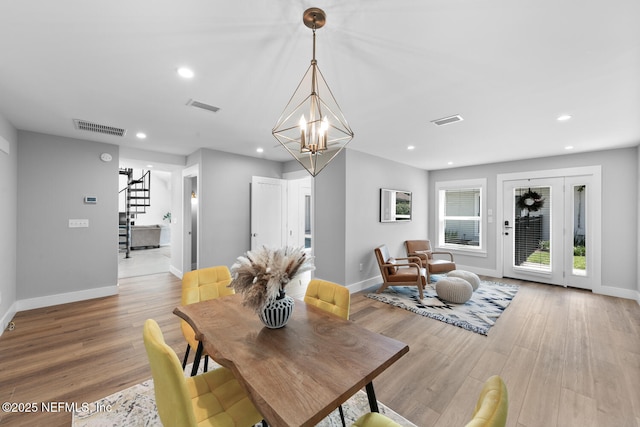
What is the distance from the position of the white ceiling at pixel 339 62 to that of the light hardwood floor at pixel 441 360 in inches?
98.1

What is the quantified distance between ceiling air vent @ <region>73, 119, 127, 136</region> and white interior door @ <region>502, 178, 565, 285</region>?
699cm

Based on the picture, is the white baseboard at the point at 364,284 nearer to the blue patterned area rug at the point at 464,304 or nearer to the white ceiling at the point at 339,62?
the blue patterned area rug at the point at 464,304

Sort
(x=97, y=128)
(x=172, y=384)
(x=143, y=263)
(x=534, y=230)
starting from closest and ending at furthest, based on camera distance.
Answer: (x=172, y=384), (x=97, y=128), (x=534, y=230), (x=143, y=263)

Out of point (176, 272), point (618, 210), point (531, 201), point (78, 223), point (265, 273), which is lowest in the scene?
point (176, 272)

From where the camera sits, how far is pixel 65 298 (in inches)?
154

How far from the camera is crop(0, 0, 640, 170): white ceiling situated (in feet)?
4.90

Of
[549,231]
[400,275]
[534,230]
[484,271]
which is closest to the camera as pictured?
[400,275]

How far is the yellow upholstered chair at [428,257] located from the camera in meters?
5.03

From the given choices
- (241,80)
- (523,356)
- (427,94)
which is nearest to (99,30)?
(241,80)

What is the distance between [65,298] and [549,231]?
8360mm

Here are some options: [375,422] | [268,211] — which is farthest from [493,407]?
[268,211]

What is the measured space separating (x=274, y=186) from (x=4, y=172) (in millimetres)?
3603

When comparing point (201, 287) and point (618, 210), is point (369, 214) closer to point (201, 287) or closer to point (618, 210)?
point (201, 287)

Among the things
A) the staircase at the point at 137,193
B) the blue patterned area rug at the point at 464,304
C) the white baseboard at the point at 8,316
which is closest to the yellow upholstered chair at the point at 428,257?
the blue patterned area rug at the point at 464,304
